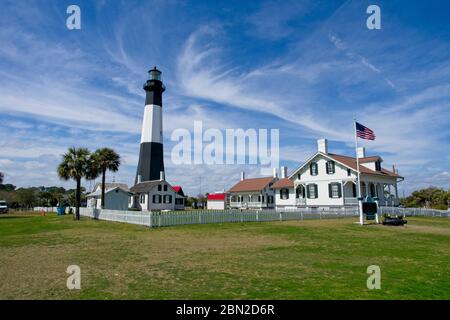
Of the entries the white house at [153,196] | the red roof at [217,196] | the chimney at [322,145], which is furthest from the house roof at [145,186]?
the chimney at [322,145]

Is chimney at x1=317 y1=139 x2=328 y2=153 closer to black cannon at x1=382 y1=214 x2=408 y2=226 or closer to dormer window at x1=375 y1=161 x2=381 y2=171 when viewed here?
dormer window at x1=375 y1=161 x2=381 y2=171

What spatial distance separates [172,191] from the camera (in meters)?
48.0

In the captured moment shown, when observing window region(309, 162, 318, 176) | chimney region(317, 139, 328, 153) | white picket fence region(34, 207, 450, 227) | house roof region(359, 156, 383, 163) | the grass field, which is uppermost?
chimney region(317, 139, 328, 153)

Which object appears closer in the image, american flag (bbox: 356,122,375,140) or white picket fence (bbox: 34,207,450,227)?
white picket fence (bbox: 34,207,450,227)

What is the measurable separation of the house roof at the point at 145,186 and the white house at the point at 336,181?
64.7 feet

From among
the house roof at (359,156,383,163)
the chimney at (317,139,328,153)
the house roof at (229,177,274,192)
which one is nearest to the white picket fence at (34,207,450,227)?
the house roof at (359,156,383,163)

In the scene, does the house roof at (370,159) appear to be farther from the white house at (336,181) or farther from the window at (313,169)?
the window at (313,169)

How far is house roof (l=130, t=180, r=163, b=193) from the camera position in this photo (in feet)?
148

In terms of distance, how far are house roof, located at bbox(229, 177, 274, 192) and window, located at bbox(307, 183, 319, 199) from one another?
1264cm

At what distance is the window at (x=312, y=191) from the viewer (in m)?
37.0

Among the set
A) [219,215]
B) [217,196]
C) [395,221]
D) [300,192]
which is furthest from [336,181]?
[217,196]

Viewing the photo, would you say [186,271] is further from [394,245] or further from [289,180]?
[289,180]
